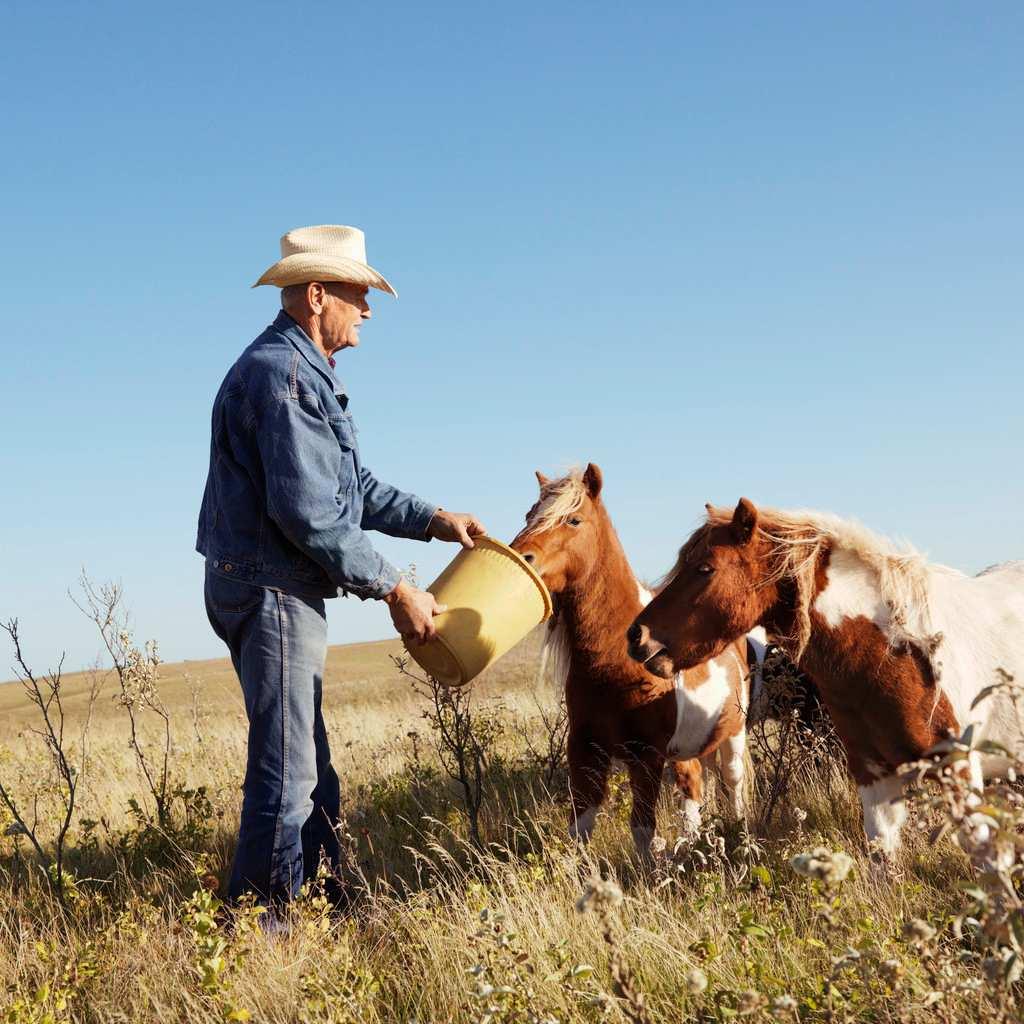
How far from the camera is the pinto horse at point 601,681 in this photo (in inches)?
199

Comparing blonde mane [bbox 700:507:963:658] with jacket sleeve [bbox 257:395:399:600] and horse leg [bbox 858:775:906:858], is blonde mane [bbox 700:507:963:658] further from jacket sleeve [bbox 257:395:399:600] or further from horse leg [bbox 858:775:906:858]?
jacket sleeve [bbox 257:395:399:600]

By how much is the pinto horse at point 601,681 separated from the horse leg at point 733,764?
725mm

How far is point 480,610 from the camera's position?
4.30 m

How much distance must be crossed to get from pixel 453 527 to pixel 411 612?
882 mm

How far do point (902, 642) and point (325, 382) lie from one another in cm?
273

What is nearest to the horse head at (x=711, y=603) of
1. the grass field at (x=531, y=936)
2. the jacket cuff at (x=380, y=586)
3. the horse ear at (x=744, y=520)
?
the horse ear at (x=744, y=520)

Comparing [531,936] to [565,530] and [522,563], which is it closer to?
[522,563]

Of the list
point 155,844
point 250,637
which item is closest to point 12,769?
point 155,844

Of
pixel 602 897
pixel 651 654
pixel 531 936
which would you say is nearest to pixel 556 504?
pixel 651 654

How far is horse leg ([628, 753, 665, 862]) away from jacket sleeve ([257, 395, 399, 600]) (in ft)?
6.08

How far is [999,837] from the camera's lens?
1.72 m

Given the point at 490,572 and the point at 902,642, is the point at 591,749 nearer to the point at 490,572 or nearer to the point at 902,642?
the point at 490,572

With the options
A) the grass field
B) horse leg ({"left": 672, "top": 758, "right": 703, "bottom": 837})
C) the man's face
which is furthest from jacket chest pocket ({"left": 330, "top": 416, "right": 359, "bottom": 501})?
horse leg ({"left": 672, "top": 758, "right": 703, "bottom": 837})

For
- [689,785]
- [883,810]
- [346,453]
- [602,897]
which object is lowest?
[689,785]
